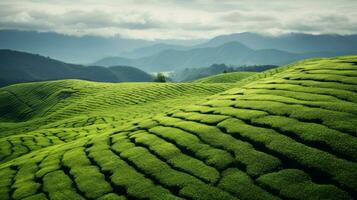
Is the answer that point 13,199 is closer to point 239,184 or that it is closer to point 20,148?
point 239,184

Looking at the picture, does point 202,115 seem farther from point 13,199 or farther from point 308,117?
point 13,199

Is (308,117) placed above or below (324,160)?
above

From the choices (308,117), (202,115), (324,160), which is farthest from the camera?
(202,115)

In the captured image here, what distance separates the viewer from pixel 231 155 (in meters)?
26.5

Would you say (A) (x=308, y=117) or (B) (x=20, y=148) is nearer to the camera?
(A) (x=308, y=117)

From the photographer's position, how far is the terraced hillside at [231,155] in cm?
2192

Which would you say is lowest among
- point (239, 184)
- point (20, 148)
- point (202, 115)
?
point (20, 148)

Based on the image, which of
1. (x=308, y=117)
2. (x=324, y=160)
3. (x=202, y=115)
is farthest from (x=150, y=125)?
(x=324, y=160)

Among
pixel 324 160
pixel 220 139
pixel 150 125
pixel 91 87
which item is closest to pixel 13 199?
pixel 150 125

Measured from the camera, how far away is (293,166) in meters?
22.9

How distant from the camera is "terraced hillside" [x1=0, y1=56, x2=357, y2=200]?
71.9 feet

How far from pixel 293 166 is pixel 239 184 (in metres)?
4.17

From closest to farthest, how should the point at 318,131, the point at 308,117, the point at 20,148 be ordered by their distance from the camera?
1. the point at 318,131
2. the point at 308,117
3. the point at 20,148

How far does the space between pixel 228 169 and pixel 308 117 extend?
9417 mm
